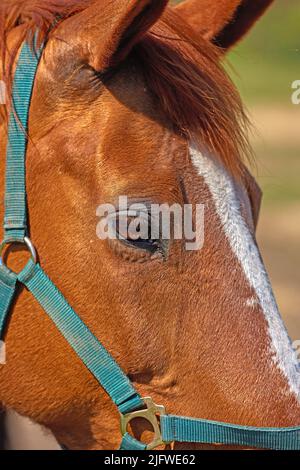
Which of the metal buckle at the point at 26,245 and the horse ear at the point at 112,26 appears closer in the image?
the horse ear at the point at 112,26

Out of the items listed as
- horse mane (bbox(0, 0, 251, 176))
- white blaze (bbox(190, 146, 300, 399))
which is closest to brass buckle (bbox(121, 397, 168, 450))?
white blaze (bbox(190, 146, 300, 399))

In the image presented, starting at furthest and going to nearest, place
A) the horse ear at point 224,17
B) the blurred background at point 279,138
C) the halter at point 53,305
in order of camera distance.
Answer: the blurred background at point 279,138 < the horse ear at point 224,17 < the halter at point 53,305

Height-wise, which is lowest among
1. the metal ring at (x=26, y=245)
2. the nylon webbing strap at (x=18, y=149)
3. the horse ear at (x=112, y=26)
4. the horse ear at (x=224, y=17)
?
the metal ring at (x=26, y=245)

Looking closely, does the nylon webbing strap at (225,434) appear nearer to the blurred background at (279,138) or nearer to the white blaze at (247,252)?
the white blaze at (247,252)

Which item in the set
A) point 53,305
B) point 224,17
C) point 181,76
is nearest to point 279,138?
point 224,17

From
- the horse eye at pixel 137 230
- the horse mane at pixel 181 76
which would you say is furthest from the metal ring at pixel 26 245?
the horse mane at pixel 181 76

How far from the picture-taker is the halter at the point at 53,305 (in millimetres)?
2031

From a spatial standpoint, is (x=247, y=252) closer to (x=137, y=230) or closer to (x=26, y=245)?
(x=137, y=230)

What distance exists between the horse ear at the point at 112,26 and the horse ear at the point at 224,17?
20.0 inches

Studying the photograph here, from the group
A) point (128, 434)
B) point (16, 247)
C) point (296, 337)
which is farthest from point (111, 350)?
point (296, 337)

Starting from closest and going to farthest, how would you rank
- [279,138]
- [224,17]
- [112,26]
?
[112,26] < [224,17] < [279,138]

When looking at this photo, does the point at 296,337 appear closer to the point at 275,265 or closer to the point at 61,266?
the point at 275,265

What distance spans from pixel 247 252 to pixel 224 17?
0.85 m

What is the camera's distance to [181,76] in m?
2.12
